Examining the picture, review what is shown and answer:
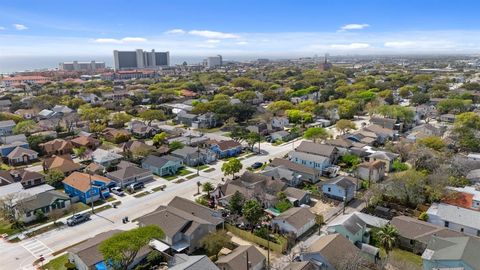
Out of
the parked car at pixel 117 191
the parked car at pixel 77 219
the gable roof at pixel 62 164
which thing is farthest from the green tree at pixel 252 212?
the gable roof at pixel 62 164

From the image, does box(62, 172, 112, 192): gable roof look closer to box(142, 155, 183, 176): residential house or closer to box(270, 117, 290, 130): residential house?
box(142, 155, 183, 176): residential house

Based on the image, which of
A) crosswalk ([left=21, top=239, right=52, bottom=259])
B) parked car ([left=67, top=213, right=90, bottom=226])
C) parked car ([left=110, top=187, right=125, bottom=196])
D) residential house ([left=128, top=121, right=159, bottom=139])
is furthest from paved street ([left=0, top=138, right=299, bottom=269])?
residential house ([left=128, top=121, right=159, bottom=139])

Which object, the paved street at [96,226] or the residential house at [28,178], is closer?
the paved street at [96,226]

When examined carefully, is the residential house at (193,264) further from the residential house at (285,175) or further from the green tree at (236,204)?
the residential house at (285,175)

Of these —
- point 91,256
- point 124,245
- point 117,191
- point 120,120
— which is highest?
point 120,120

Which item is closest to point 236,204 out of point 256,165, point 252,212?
point 252,212

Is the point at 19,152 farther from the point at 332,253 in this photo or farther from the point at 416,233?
the point at 416,233
